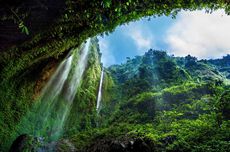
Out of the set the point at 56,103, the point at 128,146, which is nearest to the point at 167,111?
the point at 56,103

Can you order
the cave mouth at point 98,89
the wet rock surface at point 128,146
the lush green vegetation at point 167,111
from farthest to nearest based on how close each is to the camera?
the lush green vegetation at point 167,111, the wet rock surface at point 128,146, the cave mouth at point 98,89

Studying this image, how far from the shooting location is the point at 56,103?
60.3ft

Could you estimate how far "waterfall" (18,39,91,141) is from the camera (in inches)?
607

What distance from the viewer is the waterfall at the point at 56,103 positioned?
50.5 feet

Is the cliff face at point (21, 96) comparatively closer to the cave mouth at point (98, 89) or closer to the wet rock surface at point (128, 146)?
the cave mouth at point (98, 89)

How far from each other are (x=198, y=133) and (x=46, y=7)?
8.99m

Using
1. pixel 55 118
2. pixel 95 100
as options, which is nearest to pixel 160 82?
pixel 95 100

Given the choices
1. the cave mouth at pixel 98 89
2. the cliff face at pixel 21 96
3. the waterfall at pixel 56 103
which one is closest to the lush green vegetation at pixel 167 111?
the cave mouth at pixel 98 89

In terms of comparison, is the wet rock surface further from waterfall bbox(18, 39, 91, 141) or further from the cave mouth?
waterfall bbox(18, 39, 91, 141)

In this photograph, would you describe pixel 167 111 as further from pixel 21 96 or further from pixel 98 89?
pixel 21 96

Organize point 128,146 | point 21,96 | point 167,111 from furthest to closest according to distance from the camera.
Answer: point 167,111 → point 21,96 → point 128,146

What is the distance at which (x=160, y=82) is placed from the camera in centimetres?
2631

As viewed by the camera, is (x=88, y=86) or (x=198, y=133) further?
(x=88, y=86)

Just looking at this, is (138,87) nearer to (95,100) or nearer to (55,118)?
(95,100)
